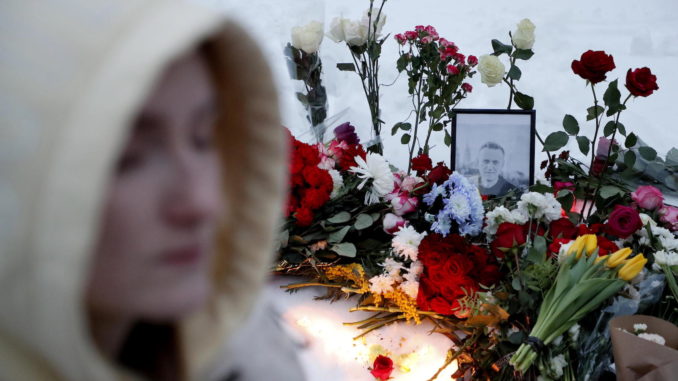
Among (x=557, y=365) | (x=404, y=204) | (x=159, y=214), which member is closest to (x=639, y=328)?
(x=557, y=365)

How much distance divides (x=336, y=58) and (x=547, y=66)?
5.11 feet

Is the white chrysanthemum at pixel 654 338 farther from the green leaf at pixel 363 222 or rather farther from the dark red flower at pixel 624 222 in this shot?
the green leaf at pixel 363 222

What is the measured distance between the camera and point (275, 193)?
51 cm

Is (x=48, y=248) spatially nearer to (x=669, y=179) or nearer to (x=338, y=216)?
(x=338, y=216)

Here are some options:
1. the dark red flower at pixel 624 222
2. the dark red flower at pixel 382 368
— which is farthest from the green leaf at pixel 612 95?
the dark red flower at pixel 382 368

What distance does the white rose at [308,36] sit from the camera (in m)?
1.63

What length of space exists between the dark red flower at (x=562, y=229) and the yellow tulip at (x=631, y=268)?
0.59ft

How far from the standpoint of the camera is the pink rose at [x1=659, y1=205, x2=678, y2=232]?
4.38 feet

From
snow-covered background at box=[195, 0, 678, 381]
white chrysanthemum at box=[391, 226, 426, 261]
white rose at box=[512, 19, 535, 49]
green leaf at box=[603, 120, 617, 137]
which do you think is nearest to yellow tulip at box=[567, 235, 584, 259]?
white chrysanthemum at box=[391, 226, 426, 261]

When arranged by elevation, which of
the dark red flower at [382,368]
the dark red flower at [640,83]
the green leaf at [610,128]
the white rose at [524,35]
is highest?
the white rose at [524,35]

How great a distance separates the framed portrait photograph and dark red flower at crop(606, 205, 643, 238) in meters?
0.32

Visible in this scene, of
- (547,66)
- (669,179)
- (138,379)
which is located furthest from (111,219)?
(547,66)

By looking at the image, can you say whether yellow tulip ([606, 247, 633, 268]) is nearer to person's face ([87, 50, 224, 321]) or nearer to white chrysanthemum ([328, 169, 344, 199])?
white chrysanthemum ([328, 169, 344, 199])

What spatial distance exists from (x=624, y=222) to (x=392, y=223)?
44cm
